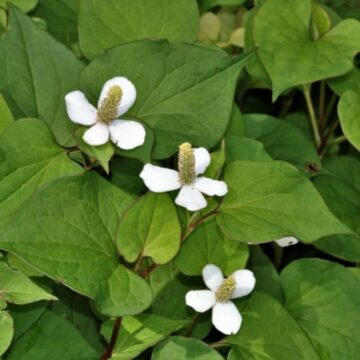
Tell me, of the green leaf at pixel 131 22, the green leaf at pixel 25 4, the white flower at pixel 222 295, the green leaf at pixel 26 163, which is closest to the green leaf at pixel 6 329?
the green leaf at pixel 26 163

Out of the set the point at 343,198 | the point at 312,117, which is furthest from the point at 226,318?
the point at 312,117

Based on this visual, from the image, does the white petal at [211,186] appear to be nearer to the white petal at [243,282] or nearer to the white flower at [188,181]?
the white flower at [188,181]

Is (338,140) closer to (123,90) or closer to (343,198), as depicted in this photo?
(343,198)

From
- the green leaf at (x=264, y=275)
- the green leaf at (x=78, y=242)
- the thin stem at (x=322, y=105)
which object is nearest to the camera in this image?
the green leaf at (x=78, y=242)

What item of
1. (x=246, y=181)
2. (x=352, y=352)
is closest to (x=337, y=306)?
(x=352, y=352)

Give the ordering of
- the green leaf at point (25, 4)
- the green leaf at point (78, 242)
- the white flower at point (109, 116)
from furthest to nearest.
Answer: the green leaf at point (25, 4), the white flower at point (109, 116), the green leaf at point (78, 242)

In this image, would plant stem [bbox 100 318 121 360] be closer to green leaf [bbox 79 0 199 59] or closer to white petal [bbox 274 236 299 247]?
white petal [bbox 274 236 299 247]
